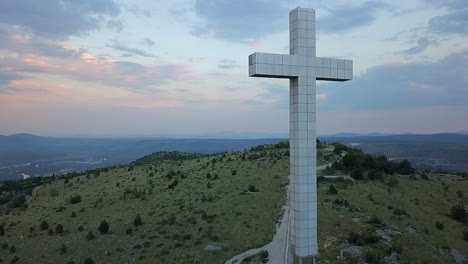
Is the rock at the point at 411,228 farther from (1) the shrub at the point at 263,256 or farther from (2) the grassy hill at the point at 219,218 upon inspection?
(1) the shrub at the point at 263,256

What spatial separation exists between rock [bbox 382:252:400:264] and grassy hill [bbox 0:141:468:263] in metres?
0.11

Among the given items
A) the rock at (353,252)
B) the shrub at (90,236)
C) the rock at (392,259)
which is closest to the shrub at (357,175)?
the rock at (392,259)

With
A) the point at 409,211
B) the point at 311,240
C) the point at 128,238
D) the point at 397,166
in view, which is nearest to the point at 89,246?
the point at 128,238

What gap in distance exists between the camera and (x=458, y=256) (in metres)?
25.1

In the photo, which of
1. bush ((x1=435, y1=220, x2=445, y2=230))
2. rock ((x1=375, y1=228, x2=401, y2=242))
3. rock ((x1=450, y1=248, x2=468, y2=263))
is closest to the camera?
rock ((x1=375, y1=228, x2=401, y2=242))

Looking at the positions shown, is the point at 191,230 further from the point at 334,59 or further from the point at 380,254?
the point at 334,59

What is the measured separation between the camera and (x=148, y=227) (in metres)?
28.7

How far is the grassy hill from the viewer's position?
77.7 ft

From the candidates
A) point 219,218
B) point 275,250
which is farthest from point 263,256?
point 219,218

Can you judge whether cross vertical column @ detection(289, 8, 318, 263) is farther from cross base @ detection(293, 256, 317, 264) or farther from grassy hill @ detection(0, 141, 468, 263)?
grassy hill @ detection(0, 141, 468, 263)

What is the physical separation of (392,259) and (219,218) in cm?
1250

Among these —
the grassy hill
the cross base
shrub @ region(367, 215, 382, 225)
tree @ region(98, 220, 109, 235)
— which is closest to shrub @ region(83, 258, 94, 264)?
the grassy hill

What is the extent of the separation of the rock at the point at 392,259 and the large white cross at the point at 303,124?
7.62 m

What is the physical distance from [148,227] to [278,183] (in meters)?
14.5
